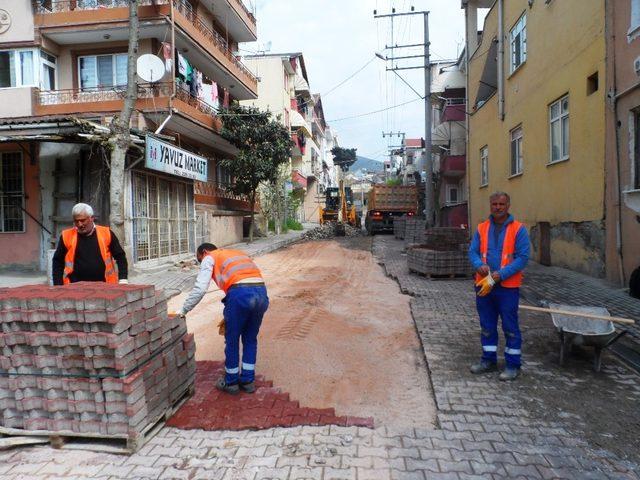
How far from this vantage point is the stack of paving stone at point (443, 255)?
1045 centimetres

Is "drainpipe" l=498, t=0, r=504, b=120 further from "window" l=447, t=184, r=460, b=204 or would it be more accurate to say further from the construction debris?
the construction debris

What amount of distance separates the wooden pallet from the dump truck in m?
24.7

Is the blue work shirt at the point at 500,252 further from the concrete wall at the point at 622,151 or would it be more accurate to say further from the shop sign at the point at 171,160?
the shop sign at the point at 171,160

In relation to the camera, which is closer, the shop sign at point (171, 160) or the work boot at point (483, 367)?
the work boot at point (483, 367)

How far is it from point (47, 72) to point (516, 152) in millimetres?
14698

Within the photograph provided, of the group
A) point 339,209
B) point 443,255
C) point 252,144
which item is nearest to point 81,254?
point 443,255

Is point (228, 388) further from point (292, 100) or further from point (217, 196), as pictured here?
point (292, 100)

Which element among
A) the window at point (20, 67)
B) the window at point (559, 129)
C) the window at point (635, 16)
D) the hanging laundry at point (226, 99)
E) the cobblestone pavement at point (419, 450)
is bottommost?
the cobblestone pavement at point (419, 450)

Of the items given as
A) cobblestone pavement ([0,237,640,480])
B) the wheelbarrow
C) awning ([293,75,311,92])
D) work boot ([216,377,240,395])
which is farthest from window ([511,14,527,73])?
awning ([293,75,311,92])

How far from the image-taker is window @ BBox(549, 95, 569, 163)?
10.9 meters

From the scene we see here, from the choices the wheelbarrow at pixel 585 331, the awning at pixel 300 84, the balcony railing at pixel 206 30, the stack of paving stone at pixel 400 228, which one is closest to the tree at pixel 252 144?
the balcony railing at pixel 206 30

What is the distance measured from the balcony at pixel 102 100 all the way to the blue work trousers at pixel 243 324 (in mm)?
10729

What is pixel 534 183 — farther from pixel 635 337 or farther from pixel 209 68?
pixel 209 68

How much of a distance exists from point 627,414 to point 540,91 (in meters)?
10.5
